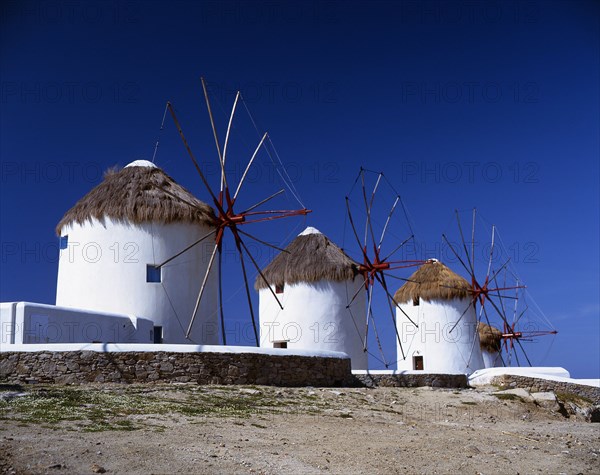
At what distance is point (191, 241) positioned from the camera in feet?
69.1

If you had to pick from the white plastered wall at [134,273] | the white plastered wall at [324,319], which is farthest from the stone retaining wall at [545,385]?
the white plastered wall at [134,273]

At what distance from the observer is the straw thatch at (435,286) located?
103 feet

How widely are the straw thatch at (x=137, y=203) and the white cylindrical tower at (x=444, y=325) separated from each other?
43.7 ft

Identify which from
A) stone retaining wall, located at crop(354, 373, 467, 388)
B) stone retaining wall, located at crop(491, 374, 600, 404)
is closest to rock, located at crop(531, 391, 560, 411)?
stone retaining wall, located at crop(354, 373, 467, 388)

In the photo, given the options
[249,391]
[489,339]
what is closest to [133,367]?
[249,391]

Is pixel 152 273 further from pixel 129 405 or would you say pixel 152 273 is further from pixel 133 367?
pixel 129 405

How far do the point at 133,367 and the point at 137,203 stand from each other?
713 cm

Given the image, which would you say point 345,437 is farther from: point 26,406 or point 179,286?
point 179,286

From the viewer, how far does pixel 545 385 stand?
80.2 ft

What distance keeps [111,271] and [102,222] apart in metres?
1.43

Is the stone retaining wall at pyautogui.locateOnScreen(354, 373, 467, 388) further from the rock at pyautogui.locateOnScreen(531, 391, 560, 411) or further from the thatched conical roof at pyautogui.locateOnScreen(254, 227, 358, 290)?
the thatched conical roof at pyautogui.locateOnScreen(254, 227, 358, 290)

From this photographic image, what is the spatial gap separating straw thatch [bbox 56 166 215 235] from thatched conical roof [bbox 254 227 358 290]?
5.94 metres

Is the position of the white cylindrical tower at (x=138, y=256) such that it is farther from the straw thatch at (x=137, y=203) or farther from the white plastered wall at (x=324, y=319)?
the white plastered wall at (x=324, y=319)

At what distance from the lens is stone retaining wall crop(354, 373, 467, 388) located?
20.6 metres
